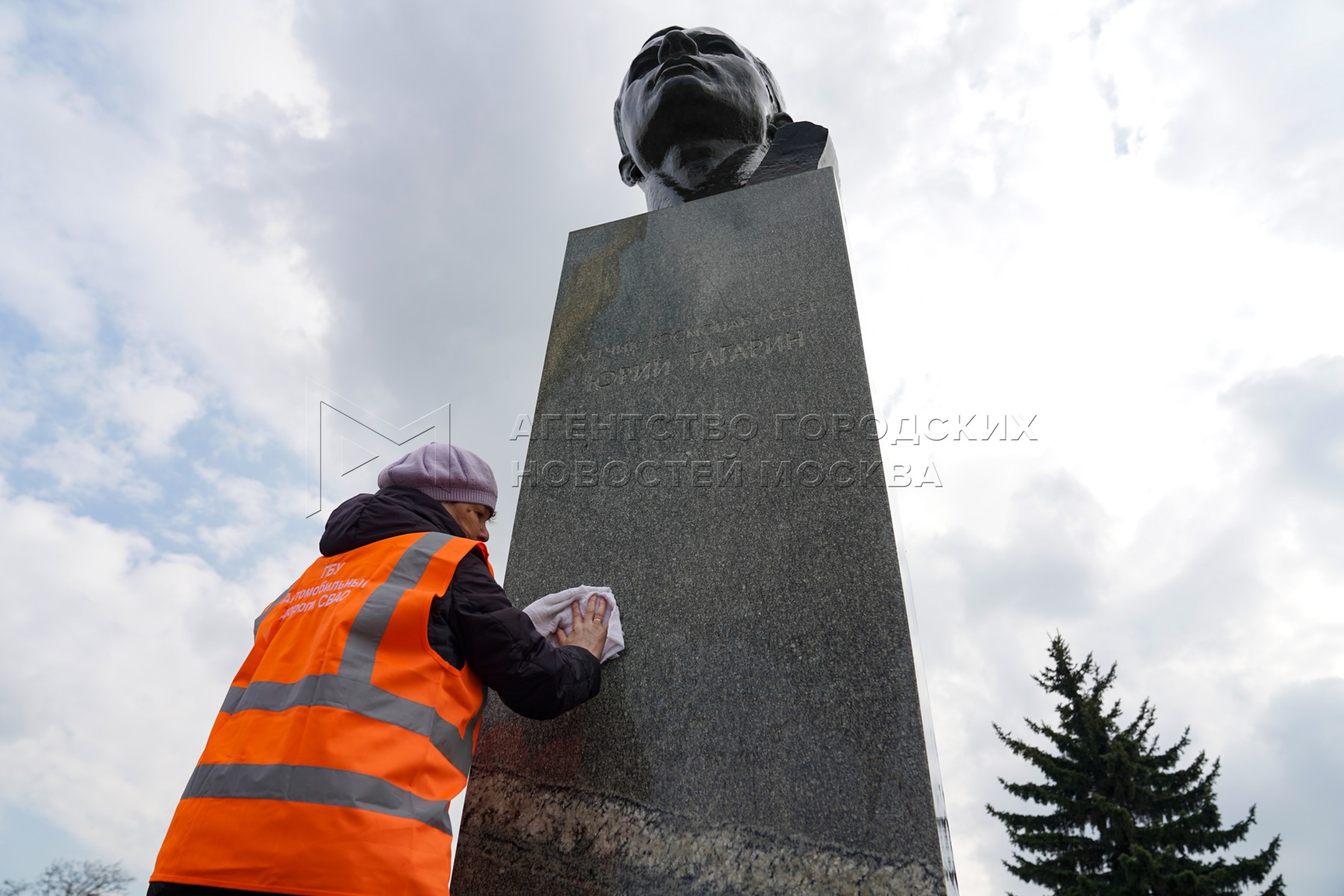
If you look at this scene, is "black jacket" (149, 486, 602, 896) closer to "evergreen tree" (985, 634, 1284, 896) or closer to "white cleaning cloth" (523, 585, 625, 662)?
"white cleaning cloth" (523, 585, 625, 662)

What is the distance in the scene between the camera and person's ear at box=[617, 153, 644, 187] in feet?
16.9

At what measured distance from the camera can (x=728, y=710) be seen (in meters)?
2.22

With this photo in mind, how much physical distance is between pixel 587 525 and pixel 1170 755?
2366 centimetres

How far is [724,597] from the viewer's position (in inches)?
97.3

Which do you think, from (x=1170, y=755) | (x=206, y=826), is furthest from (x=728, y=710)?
(x=1170, y=755)

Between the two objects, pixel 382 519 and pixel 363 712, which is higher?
pixel 382 519

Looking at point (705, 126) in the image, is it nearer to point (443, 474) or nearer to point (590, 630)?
point (443, 474)

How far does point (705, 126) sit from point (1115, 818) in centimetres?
1935

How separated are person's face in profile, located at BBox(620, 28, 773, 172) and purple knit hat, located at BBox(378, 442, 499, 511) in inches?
116

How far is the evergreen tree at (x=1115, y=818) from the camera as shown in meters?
16.1

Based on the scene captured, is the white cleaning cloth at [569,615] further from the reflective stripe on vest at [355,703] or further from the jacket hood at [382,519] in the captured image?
the reflective stripe on vest at [355,703]

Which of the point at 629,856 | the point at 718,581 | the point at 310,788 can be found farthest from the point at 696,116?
the point at 310,788

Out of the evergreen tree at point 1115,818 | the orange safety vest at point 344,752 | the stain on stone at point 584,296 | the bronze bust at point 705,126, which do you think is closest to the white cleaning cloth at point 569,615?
the orange safety vest at point 344,752

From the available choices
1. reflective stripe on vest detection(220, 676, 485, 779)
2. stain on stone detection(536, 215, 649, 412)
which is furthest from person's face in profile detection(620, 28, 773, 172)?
reflective stripe on vest detection(220, 676, 485, 779)
